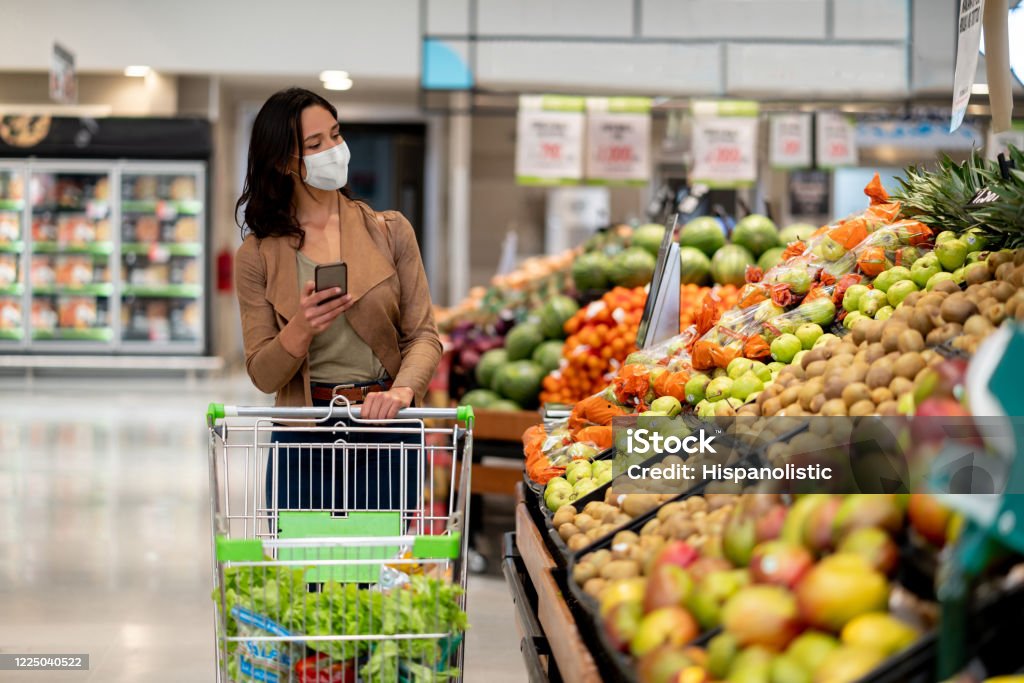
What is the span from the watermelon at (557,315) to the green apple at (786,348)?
2.51 m

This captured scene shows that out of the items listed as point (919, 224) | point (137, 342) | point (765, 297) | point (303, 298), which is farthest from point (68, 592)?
point (137, 342)

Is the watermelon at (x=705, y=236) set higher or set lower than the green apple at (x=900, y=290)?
higher

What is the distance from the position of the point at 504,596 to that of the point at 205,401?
6.83 m

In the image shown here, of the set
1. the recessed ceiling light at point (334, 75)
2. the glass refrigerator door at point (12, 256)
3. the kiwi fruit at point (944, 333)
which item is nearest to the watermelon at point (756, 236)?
the kiwi fruit at point (944, 333)

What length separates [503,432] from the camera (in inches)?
195

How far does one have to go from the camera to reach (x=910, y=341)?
1941mm

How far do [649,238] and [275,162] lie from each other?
110 inches

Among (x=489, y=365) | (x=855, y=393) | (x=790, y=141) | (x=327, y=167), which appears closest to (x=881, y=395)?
(x=855, y=393)

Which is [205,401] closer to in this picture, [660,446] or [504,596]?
[504,596]

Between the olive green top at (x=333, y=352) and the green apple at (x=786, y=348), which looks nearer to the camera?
the green apple at (x=786, y=348)

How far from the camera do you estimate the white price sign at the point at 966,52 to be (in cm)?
263

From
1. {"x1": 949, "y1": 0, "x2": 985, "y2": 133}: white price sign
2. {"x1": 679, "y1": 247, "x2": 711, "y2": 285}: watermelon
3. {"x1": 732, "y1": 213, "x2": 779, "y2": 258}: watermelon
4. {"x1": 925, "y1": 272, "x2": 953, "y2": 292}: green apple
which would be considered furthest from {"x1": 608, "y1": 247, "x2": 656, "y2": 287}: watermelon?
{"x1": 925, "y1": 272, "x2": 953, "y2": 292}: green apple

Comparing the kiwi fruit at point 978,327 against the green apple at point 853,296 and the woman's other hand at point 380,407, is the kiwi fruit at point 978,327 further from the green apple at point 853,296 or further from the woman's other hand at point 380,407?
the woman's other hand at point 380,407

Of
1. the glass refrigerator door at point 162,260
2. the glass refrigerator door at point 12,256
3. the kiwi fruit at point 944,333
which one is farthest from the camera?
the glass refrigerator door at point 162,260
